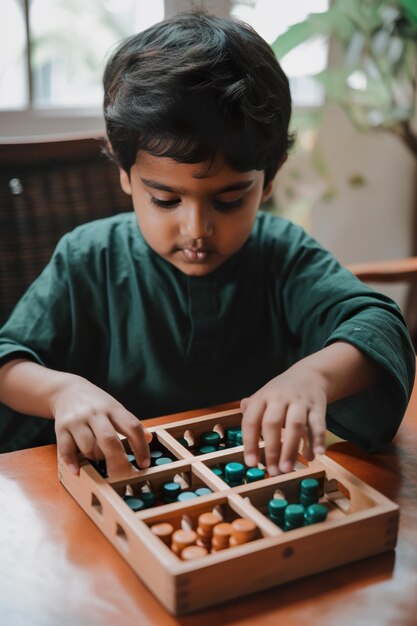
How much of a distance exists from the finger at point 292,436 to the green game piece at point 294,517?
0.19 feet

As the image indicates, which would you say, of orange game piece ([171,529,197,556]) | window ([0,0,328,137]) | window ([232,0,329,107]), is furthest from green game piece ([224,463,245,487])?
window ([232,0,329,107])

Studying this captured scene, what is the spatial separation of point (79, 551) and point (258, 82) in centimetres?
63

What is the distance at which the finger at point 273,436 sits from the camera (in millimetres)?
819

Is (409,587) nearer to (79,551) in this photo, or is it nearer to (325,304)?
(79,551)

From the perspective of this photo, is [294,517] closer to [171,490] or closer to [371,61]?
[171,490]

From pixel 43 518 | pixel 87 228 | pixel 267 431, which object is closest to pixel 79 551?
pixel 43 518

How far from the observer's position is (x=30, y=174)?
1538 millimetres

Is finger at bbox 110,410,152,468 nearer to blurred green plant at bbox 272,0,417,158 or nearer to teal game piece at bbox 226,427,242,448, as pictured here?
teal game piece at bbox 226,427,242,448

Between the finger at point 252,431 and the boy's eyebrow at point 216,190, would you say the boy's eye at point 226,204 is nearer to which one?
the boy's eyebrow at point 216,190

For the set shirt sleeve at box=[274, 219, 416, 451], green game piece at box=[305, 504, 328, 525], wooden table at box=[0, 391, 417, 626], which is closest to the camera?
wooden table at box=[0, 391, 417, 626]

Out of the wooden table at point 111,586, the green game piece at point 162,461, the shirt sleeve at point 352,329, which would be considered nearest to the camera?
the wooden table at point 111,586

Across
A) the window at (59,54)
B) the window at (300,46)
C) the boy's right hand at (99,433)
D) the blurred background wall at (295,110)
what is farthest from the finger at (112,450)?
the window at (300,46)

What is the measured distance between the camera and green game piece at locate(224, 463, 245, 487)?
2.69 ft

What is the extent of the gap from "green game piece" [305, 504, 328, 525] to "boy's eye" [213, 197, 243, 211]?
16.9 inches
